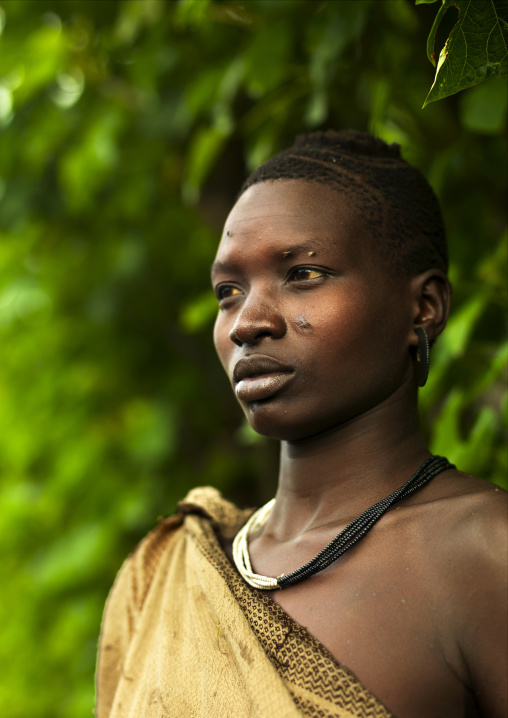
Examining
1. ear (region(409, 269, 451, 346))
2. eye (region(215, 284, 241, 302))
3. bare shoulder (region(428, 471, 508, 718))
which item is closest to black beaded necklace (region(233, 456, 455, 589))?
bare shoulder (region(428, 471, 508, 718))

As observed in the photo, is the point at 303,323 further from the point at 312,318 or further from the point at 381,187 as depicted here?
the point at 381,187

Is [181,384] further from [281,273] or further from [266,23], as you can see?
[281,273]

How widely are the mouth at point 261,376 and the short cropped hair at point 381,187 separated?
28 cm

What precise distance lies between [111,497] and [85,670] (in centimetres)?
72

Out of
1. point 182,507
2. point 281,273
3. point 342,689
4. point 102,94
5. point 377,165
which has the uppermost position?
point 102,94

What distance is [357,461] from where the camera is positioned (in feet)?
4.33

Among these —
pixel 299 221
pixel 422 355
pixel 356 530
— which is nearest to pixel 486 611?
pixel 356 530

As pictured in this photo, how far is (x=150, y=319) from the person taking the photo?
3289 millimetres

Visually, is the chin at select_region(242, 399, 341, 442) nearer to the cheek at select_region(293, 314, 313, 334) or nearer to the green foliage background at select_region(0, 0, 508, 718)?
the cheek at select_region(293, 314, 313, 334)

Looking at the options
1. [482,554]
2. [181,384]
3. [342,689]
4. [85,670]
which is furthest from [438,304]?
[85,670]

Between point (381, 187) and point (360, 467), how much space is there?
0.51 metres

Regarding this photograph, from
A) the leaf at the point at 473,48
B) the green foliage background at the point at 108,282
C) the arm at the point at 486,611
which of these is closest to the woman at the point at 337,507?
the arm at the point at 486,611

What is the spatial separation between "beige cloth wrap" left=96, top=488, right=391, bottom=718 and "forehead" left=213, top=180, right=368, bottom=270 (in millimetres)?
599

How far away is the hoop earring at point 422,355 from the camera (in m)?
1.33
